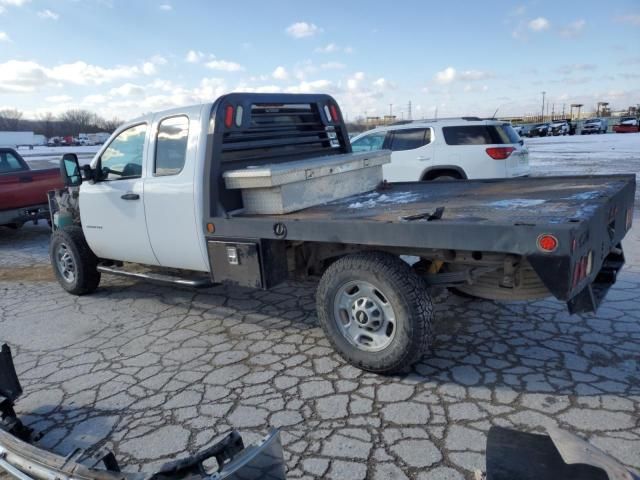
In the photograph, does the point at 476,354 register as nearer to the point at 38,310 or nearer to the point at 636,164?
the point at 38,310

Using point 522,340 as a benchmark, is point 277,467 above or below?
above

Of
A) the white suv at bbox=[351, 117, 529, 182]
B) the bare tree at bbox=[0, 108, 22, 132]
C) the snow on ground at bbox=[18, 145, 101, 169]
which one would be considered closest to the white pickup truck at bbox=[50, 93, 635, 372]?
the white suv at bbox=[351, 117, 529, 182]

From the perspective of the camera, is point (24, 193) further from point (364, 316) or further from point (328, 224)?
point (364, 316)

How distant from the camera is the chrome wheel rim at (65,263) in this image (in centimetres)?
588

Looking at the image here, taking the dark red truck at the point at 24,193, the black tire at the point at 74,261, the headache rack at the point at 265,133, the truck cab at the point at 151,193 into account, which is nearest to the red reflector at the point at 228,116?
the headache rack at the point at 265,133

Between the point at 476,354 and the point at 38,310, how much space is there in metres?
4.54

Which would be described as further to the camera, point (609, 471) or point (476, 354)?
point (476, 354)

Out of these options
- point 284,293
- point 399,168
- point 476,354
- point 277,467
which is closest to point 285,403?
point 277,467

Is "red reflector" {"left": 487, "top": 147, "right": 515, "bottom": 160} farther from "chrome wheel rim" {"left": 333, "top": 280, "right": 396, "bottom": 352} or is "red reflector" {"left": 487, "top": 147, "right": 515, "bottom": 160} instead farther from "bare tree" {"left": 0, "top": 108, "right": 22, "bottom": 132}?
"bare tree" {"left": 0, "top": 108, "right": 22, "bottom": 132}

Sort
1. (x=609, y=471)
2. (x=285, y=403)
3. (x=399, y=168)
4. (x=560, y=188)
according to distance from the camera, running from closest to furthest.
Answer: (x=609, y=471) < (x=285, y=403) < (x=560, y=188) < (x=399, y=168)

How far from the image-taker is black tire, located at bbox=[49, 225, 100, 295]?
5742 millimetres

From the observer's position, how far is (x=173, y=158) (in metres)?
4.60

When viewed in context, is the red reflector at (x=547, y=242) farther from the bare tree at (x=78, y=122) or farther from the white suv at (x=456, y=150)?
the bare tree at (x=78, y=122)

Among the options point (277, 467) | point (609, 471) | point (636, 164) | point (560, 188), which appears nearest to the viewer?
point (609, 471)
